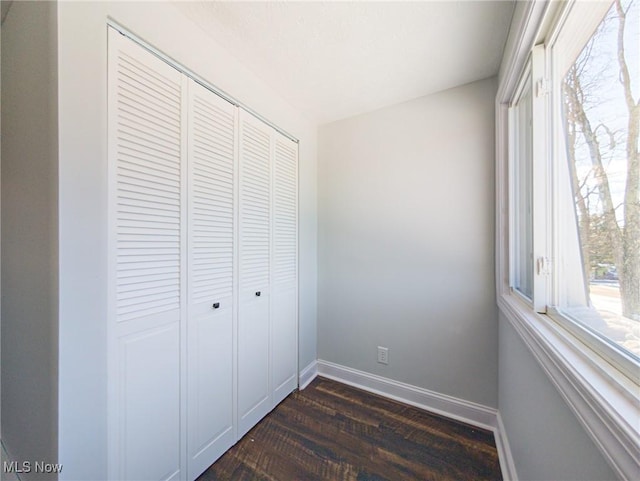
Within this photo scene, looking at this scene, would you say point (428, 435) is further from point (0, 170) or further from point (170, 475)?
point (0, 170)

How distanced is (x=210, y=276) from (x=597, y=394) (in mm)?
1508

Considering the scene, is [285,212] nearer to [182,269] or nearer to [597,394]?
[182,269]

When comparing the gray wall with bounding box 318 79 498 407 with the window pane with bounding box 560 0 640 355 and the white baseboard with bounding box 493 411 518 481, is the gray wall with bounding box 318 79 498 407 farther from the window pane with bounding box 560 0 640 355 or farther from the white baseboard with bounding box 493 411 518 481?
the window pane with bounding box 560 0 640 355

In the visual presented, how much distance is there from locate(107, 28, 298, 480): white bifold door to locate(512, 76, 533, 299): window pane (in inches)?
61.2

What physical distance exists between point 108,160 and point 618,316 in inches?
68.3

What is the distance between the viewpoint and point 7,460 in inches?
48.5

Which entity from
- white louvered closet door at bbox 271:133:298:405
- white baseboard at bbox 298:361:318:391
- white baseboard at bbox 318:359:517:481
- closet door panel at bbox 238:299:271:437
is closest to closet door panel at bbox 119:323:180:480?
closet door panel at bbox 238:299:271:437

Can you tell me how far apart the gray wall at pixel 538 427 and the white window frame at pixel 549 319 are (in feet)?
0.31

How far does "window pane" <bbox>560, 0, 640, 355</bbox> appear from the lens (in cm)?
56

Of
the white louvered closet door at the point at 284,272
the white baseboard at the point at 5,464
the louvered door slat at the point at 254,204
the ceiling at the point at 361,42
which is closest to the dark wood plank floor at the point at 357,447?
the white louvered closet door at the point at 284,272

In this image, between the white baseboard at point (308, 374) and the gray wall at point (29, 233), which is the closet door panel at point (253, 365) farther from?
the gray wall at point (29, 233)

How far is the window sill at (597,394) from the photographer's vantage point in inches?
16.5

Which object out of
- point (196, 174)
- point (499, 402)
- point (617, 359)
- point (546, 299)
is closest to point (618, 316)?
point (617, 359)

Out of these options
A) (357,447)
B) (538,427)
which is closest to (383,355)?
(357,447)
